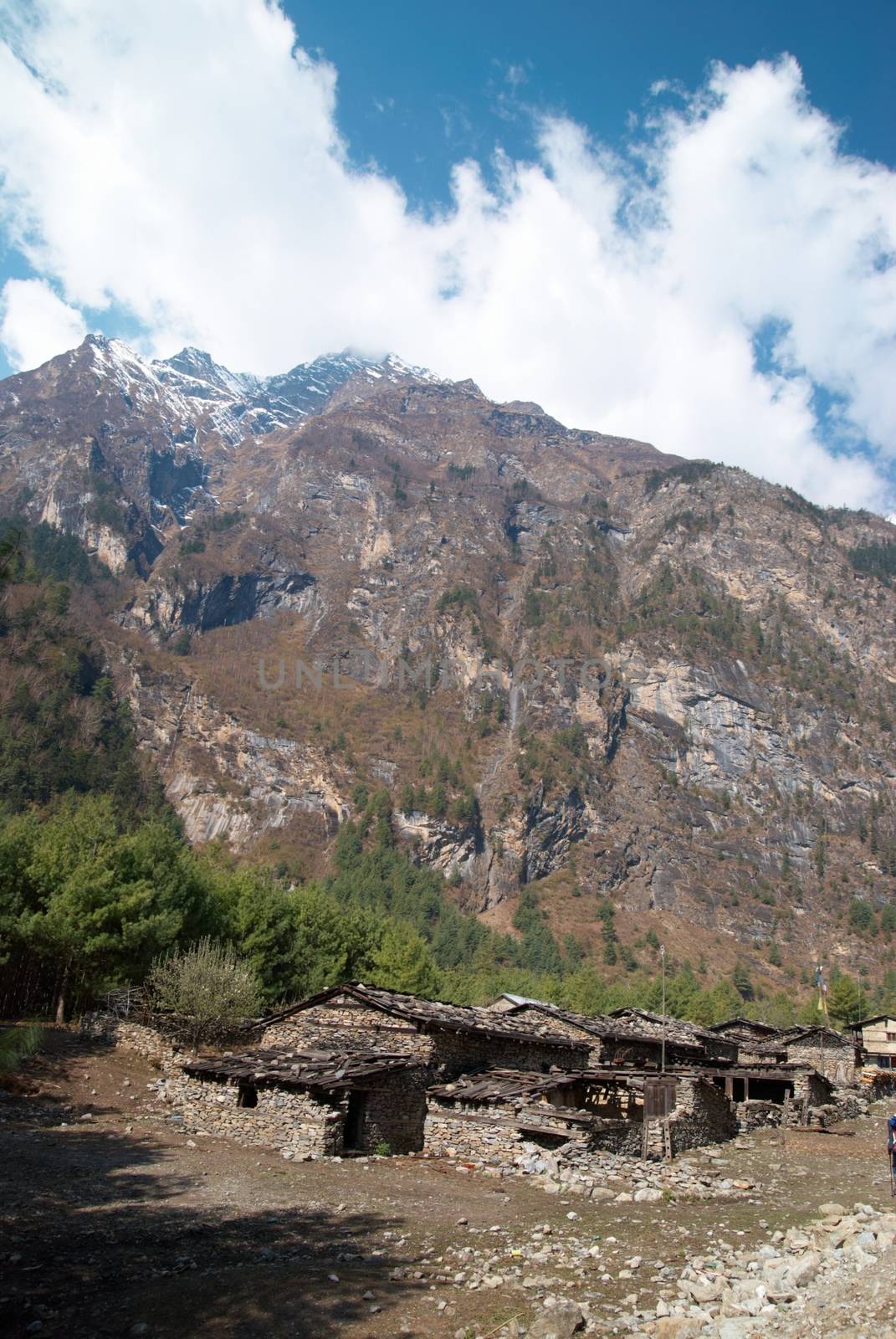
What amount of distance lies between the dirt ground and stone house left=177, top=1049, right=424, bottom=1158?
0.78m

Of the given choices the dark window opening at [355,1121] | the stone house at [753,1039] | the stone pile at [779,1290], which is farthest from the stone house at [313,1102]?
the stone house at [753,1039]

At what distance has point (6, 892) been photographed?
34781mm

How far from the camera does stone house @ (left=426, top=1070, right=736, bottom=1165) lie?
2048cm

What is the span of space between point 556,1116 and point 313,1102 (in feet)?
19.8

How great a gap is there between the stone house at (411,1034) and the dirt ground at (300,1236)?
5258 millimetres

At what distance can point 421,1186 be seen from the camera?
58.4ft

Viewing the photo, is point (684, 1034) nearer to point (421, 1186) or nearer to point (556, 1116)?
point (556, 1116)

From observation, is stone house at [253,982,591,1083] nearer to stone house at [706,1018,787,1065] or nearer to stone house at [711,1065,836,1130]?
stone house at [711,1065,836,1130]

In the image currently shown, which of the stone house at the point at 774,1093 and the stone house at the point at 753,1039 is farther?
the stone house at the point at 753,1039

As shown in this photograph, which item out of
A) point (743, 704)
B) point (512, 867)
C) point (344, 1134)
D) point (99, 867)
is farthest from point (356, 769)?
point (344, 1134)

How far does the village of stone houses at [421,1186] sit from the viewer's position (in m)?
9.61

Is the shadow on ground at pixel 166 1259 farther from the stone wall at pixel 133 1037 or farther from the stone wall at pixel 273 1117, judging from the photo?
the stone wall at pixel 133 1037

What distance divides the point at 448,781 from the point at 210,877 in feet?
407

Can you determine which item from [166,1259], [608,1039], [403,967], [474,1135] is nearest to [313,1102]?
[474,1135]
